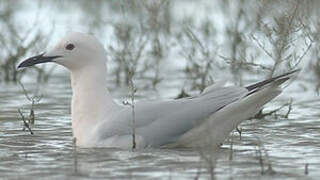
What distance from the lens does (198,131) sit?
25.8 ft

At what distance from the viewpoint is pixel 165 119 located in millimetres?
7914

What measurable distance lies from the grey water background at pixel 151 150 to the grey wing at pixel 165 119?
133mm

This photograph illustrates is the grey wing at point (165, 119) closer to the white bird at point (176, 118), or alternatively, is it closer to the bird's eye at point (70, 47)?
the white bird at point (176, 118)

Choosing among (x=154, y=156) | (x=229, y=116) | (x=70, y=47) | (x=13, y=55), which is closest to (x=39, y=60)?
(x=70, y=47)

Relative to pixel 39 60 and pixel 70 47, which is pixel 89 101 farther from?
pixel 39 60

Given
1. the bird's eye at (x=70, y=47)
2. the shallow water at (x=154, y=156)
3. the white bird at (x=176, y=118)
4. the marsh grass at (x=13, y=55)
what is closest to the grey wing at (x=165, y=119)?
the white bird at (x=176, y=118)

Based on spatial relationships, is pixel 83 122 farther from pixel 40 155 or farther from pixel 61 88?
pixel 61 88

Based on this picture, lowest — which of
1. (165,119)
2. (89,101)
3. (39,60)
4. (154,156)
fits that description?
(154,156)

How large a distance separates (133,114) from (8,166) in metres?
1.09

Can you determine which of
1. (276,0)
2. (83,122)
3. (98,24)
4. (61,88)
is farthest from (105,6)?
(83,122)

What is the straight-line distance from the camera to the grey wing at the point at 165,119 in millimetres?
7867

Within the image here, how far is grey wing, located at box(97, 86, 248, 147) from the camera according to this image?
7867mm

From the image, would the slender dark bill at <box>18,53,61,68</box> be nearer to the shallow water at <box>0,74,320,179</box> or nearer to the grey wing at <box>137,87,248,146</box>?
the shallow water at <box>0,74,320,179</box>

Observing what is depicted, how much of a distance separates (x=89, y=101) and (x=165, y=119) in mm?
729
